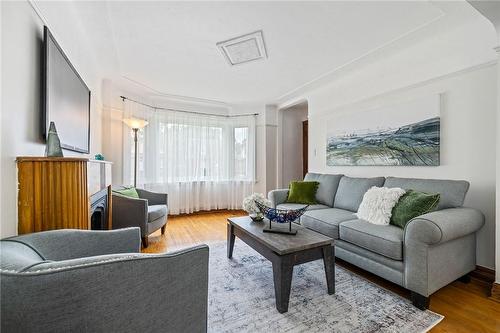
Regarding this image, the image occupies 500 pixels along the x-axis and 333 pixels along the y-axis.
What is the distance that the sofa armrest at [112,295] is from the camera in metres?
0.60

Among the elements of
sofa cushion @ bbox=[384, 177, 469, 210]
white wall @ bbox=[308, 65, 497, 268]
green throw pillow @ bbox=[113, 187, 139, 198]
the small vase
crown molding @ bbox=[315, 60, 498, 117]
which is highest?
crown molding @ bbox=[315, 60, 498, 117]

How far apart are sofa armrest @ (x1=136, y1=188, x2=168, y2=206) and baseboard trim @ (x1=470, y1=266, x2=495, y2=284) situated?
3.64 m

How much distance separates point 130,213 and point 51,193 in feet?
5.43

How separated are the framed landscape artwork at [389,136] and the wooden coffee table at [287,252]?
159cm

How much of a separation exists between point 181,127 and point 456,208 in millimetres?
4314

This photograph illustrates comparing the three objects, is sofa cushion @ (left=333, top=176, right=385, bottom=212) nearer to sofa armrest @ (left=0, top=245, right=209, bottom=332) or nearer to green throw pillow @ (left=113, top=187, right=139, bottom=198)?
sofa armrest @ (left=0, top=245, right=209, bottom=332)

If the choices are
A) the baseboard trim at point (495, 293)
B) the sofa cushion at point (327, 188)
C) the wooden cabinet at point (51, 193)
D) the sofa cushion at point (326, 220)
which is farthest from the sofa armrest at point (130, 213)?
the baseboard trim at point (495, 293)

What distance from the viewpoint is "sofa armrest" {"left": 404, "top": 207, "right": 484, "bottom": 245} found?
60.1 inches

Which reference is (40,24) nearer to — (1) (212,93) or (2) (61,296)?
(2) (61,296)

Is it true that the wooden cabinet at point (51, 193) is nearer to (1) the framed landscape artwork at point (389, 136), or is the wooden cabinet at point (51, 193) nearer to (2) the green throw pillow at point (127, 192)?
(2) the green throw pillow at point (127, 192)

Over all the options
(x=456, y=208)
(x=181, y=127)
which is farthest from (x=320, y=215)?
(x=181, y=127)

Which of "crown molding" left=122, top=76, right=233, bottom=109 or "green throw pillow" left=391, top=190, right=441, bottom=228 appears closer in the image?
"green throw pillow" left=391, top=190, right=441, bottom=228

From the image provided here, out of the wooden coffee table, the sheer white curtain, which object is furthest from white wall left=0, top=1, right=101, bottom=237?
the sheer white curtain

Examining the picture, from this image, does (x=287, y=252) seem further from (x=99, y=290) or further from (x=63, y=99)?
(x=63, y=99)
